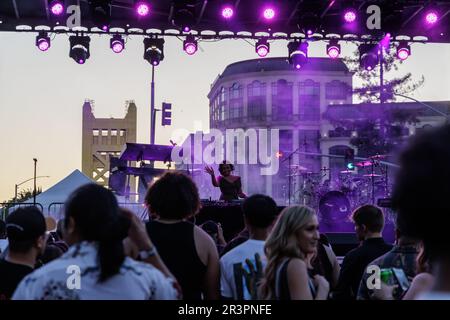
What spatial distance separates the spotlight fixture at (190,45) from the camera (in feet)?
36.3

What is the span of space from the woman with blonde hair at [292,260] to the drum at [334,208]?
8756mm

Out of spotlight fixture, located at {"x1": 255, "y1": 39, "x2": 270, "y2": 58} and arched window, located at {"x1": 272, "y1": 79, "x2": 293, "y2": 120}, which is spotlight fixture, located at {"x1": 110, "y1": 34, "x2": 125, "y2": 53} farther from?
arched window, located at {"x1": 272, "y1": 79, "x2": 293, "y2": 120}

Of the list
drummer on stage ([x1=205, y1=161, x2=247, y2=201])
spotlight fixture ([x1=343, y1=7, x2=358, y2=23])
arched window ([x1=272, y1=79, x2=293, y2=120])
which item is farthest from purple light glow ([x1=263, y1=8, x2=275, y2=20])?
arched window ([x1=272, y1=79, x2=293, y2=120])

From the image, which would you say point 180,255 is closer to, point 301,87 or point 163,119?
point 163,119

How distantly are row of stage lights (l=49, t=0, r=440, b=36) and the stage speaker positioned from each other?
4.17 m

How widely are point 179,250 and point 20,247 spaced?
0.93 metres

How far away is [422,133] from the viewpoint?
55.7 inches

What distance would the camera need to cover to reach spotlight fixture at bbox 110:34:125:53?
10930mm

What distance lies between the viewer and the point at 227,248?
445cm

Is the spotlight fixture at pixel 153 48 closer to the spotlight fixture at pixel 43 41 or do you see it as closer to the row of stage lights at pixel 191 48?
the row of stage lights at pixel 191 48

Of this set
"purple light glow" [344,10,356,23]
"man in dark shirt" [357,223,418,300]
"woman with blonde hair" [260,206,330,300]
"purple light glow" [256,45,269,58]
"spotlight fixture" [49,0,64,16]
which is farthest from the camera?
"purple light glow" [256,45,269,58]
